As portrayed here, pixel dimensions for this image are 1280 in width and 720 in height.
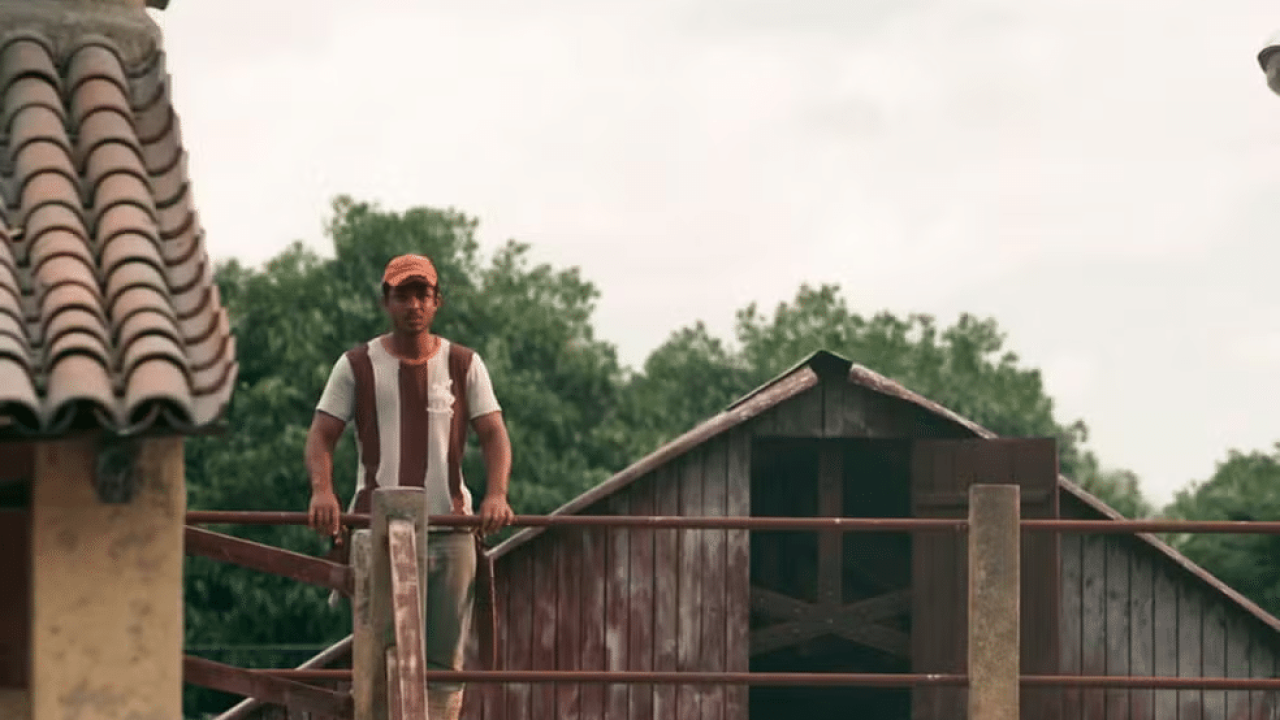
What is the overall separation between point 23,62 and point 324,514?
174 cm

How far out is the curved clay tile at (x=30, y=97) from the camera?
9.17 meters

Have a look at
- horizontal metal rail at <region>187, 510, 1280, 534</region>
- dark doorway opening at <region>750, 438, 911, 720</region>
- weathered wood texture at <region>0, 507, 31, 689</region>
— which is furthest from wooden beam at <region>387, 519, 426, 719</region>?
dark doorway opening at <region>750, 438, 911, 720</region>

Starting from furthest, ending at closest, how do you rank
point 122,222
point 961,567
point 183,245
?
point 961,567 → point 183,245 → point 122,222

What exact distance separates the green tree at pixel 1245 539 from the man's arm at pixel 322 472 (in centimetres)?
1767

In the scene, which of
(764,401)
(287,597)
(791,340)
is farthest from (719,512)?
(791,340)

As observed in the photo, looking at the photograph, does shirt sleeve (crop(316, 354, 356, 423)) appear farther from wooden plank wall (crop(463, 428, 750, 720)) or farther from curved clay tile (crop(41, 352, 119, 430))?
wooden plank wall (crop(463, 428, 750, 720))

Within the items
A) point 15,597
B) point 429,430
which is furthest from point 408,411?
point 15,597

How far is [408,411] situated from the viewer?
31.7ft

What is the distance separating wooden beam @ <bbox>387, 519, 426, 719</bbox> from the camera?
8.98 m

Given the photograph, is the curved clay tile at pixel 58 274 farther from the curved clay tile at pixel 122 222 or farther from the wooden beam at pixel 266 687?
the wooden beam at pixel 266 687

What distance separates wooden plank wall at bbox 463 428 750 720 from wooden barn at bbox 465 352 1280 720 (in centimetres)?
1

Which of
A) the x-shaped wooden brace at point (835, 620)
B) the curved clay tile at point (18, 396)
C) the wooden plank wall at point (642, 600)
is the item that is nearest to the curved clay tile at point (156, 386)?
the curved clay tile at point (18, 396)

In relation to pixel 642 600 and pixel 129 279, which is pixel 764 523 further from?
pixel 642 600

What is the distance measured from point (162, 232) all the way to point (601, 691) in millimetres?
10122
